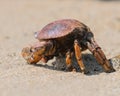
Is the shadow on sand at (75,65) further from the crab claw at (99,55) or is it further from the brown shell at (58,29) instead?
the brown shell at (58,29)

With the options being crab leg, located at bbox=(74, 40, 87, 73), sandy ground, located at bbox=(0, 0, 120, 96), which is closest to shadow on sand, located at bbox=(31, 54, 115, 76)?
sandy ground, located at bbox=(0, 0, 120, 96)

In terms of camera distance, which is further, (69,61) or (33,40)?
(33,40)

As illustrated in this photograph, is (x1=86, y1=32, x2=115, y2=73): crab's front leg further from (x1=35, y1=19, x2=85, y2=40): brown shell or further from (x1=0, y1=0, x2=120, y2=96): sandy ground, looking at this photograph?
(x1=35, y1=19, x2=85, y2=40): brown shell

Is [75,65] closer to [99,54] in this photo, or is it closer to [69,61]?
[69,61]

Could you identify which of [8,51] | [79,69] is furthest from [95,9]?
[79,69]

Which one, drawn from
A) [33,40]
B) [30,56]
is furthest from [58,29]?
[33,40]

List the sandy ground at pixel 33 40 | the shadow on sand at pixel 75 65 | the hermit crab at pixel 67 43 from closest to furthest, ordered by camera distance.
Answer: the sandy ground at pixel 33 40, the hermit crab at pixel 67 43, the shadow on sand at pixel 75 65

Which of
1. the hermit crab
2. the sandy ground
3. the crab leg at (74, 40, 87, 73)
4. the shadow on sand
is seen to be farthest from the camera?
the shadow on sand

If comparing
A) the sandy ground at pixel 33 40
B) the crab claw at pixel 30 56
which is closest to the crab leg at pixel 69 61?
the sandy ground at pixel 33 40
